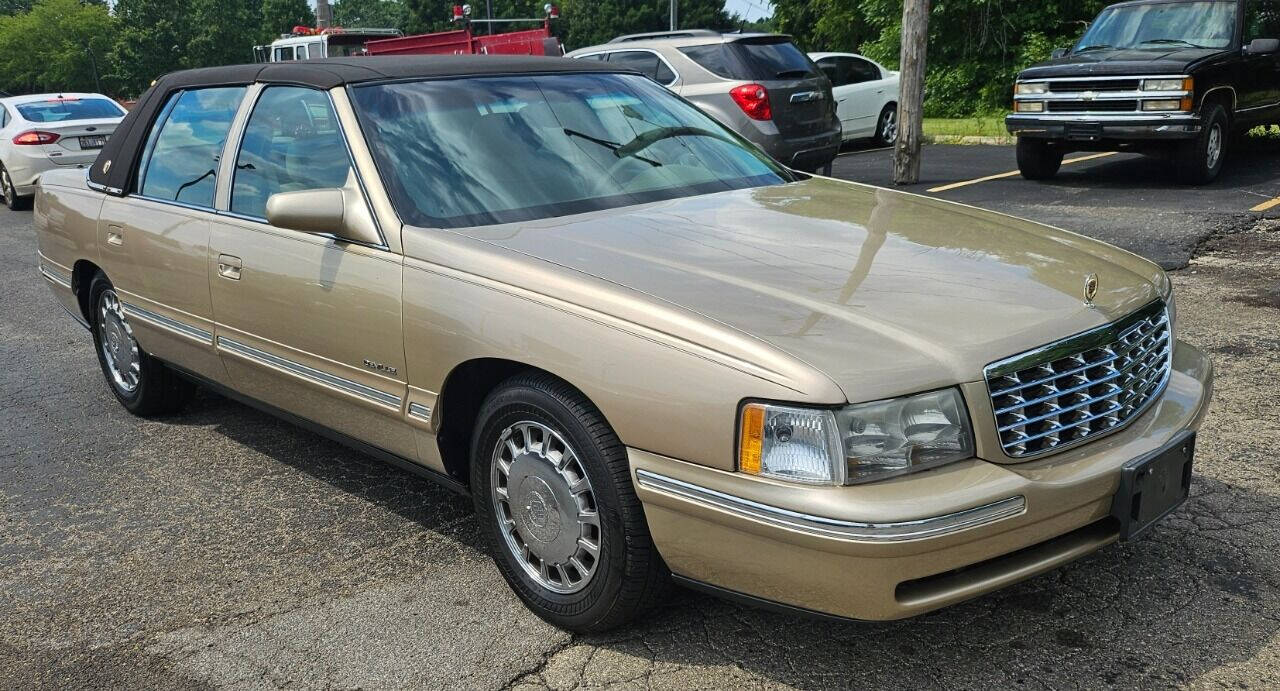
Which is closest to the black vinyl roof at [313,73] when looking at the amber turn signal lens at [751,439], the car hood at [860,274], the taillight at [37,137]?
the car hood at [860,274]

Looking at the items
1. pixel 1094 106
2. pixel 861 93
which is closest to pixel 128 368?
pixel 1094 106

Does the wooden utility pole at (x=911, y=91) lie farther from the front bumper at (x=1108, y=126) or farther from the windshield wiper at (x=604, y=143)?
the windshield wiper at (x=604, y=143)

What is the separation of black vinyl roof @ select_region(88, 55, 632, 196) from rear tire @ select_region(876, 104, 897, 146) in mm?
12945

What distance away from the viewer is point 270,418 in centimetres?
530

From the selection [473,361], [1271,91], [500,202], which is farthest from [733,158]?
[1271,91]

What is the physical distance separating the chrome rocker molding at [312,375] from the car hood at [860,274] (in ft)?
1.96

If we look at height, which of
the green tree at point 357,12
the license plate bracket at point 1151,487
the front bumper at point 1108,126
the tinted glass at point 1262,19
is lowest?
the license plate bracket at point 1151,487

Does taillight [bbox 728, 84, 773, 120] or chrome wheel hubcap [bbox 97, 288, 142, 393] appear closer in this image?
chrome wheel hubcap [bbox 97, 288, 142, 393]

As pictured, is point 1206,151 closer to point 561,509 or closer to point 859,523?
point 561,509

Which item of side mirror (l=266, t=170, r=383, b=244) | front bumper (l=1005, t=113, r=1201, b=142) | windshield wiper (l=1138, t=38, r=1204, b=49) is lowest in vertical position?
front bumper (l=1005, t=113, r=1201, b=142)

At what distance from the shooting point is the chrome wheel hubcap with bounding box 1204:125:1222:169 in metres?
10.8

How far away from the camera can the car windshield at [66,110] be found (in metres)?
14.7

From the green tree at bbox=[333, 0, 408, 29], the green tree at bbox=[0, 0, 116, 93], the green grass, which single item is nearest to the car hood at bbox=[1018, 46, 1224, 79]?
the green grass

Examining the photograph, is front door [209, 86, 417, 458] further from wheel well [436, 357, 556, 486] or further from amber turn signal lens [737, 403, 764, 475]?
amber turn signal lens [737, 403, 764, 475]
